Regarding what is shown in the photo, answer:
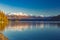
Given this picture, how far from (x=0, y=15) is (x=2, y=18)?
5.43 m

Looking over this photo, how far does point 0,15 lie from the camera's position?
158750mm

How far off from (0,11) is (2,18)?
11.5 meters

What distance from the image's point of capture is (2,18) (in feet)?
509

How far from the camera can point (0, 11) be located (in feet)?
536

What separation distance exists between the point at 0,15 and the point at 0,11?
626cm
